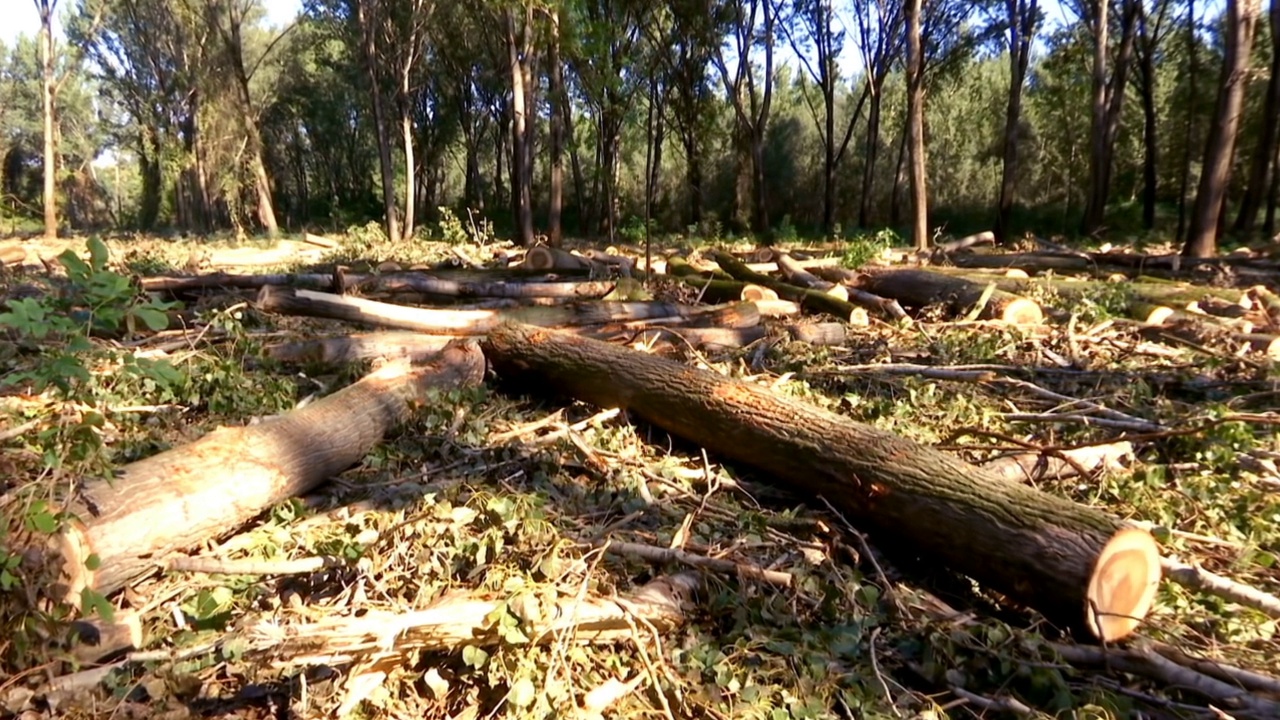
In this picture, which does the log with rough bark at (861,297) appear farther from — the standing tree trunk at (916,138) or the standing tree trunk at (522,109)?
the standing tree trunk at (522,109)

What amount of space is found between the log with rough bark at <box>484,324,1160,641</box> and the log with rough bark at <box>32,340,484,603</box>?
5.06 feet

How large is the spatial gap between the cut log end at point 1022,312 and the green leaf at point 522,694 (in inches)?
258

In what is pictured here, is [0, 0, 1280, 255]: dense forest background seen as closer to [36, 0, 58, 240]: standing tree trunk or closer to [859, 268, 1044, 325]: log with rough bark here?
[36, 0, 58, 240]: standing tree trunk

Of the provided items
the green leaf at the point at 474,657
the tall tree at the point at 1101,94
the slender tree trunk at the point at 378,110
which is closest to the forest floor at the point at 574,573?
the green leaf at the point at 474,657

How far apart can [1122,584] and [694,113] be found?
88.9 ft

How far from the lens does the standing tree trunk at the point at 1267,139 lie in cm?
1312

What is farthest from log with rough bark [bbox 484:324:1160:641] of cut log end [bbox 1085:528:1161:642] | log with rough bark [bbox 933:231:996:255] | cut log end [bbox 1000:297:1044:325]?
log with rough bark [bbox 933:231:996:255]

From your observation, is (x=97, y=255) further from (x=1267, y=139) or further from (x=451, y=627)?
(x=1267, y=139)

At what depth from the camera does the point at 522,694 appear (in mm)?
2404

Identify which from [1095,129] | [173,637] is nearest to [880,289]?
[173,637]

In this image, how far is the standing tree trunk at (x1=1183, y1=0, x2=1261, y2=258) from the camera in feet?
37.2

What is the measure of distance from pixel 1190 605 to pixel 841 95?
1445 inches

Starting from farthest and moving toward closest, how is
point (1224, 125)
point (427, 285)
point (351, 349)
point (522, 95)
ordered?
A: point (522, 95) < point (1224, 125) < point (427, 285) < point (351, 349)

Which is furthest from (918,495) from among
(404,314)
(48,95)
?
(48,95)
